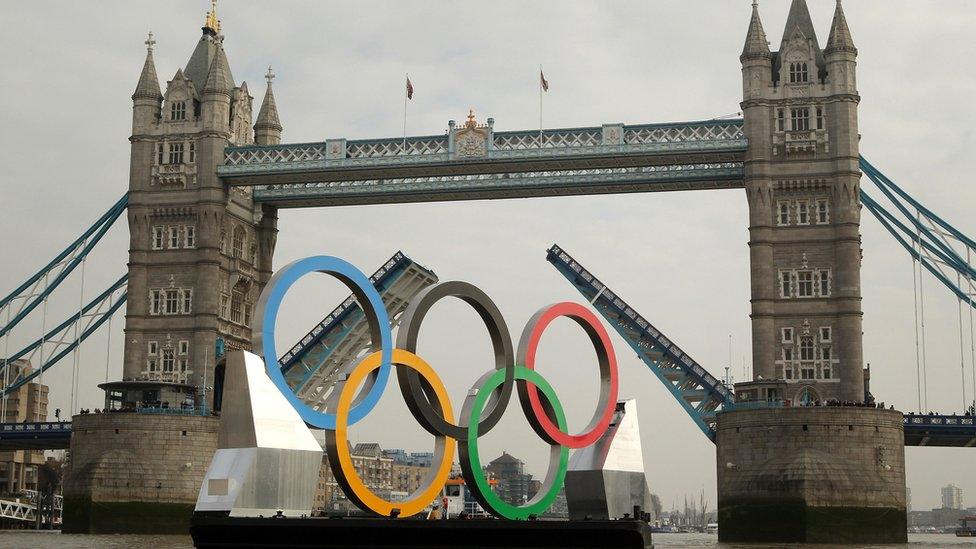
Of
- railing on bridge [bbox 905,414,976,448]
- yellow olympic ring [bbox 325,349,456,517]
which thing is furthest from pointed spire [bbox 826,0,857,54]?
yellow olympic ring [bbox 325,349,456,517]

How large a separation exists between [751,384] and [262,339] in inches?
1401

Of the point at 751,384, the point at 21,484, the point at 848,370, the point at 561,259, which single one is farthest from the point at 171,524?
the point at 21,484

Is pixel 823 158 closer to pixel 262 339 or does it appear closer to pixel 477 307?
pixel 477 307

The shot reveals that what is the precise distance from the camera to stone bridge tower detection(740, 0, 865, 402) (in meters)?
66.7

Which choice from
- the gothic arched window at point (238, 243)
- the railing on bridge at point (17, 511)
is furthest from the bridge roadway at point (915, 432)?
the railing on bridge at point (17, 511)

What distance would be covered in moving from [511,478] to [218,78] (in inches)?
2670

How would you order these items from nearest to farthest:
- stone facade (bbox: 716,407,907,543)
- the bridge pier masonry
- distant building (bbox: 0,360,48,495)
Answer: stone facade (bbox: 716,407,907,543) → the bridge pier masonry → distant building (bbox: 0,360,48,495)

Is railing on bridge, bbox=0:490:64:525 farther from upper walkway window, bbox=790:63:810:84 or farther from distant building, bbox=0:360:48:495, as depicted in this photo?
upper walkway window, bbox=790:63:810:84

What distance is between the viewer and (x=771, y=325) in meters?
67.3

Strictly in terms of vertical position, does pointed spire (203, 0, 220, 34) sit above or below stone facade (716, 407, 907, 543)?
above

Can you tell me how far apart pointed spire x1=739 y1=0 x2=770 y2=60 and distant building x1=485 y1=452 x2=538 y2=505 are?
5848cm

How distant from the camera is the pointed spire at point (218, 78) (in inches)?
3007

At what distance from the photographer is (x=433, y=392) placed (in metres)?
36.9

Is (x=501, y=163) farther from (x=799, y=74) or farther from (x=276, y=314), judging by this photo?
(x=276, y=314)
